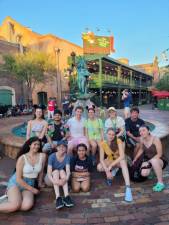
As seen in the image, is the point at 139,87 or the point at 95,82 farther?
the point at 139,87

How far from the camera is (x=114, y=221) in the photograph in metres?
2.87

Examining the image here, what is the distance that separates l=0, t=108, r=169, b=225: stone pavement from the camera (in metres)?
2.88

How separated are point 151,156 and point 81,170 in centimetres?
127

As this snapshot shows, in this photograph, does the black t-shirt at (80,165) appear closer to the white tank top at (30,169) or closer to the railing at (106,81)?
the white tank top at (30,169)

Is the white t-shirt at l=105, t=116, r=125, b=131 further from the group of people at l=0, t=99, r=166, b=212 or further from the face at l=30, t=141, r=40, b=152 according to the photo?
the face at l=30, t=141, r=40, b=152

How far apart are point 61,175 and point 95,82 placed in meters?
22.3

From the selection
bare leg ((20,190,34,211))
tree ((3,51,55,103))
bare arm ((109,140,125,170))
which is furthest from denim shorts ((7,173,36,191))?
tree ((3,51,55,103))

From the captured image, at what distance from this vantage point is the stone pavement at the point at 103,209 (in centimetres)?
288

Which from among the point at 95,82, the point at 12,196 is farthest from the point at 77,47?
the point at 12,196

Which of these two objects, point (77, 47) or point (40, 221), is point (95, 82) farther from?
point (40, 221)

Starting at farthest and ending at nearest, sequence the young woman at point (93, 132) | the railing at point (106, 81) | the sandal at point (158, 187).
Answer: the railing at point (106, 81) < the young woman at point (93, 132) < the sandal at point (158, 187)

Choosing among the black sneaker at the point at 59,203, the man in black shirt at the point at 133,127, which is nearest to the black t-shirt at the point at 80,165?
the black sneaker at the point at 59,203

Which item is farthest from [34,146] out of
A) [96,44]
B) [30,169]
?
[96,44]

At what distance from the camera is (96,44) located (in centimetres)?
2988
